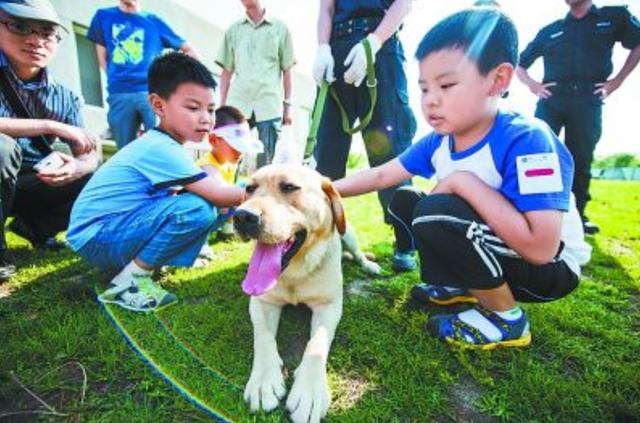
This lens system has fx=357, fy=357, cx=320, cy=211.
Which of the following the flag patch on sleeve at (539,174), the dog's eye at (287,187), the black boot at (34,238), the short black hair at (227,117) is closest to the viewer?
the flag patch on sleeve at (539,174)

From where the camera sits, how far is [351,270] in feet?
10.7

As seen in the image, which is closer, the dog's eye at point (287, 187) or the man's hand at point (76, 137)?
the dog's eye at point (287, 187)

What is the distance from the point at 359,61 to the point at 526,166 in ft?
5.54

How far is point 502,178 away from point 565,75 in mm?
3772

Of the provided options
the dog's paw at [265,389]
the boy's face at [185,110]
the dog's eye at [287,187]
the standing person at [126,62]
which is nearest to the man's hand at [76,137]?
the boy's face at [185,110]

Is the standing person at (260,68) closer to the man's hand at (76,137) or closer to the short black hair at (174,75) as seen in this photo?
the short black hair at (174,75)

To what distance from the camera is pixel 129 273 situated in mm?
2547

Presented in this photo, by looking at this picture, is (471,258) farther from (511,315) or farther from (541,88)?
(541,88)

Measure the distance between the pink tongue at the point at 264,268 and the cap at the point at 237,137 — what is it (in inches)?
85.1

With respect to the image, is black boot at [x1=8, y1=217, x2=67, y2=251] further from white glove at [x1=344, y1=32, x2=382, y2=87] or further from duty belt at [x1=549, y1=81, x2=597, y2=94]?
duty belt at [x1=549, y1=81, x2=597, y2=94]

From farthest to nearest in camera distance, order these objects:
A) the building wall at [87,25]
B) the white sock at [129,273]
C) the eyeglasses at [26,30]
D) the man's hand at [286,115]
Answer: the building wall at [87,25], the man's hand at [286,115], the eyeglasses at [26,30], the white sock at [129,273]

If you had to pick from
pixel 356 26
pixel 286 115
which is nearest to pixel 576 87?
pixel 356 26

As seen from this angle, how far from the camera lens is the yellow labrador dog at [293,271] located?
5.18 feet

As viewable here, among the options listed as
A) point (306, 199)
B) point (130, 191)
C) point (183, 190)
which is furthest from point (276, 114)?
point (306, 199)
